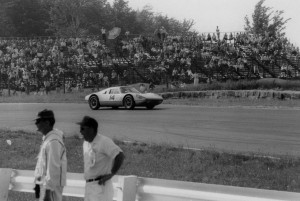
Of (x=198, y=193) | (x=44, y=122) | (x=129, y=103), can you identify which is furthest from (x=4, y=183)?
(x=129, y=103)

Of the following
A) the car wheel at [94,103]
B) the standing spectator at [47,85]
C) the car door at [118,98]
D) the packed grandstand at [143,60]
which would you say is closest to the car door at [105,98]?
the car wheel at [94,103]

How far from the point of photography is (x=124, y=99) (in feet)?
83.6

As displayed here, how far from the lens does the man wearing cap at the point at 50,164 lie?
6355mm

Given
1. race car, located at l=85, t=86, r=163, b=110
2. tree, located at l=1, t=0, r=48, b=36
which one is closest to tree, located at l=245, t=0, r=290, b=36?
race car, located at l=85, t=86, r=163, b=110

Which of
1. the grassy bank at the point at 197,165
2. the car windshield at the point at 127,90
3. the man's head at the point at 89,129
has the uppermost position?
the car windshield at the point at 127,90

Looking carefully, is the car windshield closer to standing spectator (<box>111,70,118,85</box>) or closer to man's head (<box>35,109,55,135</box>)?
standing spectator (<box>111,70,118,85</box>)

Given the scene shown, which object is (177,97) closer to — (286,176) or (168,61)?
(168,61)

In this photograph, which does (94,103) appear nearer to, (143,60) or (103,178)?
(143,60)

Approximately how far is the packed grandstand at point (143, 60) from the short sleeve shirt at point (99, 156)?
88.8ft

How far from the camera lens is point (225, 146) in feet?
46.2

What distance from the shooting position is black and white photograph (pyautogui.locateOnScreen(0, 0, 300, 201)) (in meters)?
6.55

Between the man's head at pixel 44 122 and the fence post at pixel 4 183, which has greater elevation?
the man's head at pixel 44 122

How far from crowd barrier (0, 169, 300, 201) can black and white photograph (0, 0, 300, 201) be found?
0.04 feet

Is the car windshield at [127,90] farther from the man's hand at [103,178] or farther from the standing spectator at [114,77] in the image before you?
the man's hand at [103,178]
